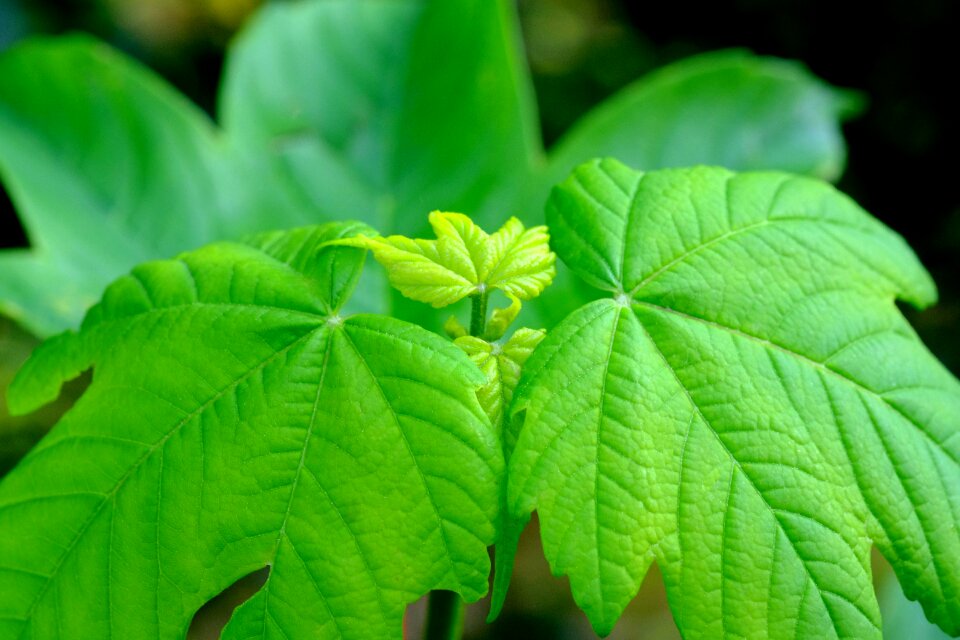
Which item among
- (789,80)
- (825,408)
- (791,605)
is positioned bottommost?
(791,605)

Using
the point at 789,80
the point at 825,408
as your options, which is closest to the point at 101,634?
the point at 825,408

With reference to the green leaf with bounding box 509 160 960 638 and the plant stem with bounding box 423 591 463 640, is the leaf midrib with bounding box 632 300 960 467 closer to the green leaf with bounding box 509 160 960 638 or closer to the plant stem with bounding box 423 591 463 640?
the green leaf with bounding box 509 160 960 638

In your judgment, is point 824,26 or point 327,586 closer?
point 327,586

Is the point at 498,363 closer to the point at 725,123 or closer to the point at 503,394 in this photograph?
the point at 503,394

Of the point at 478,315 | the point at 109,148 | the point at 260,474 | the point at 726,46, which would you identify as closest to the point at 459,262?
the point at 478,315

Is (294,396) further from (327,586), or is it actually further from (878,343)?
(878,343)

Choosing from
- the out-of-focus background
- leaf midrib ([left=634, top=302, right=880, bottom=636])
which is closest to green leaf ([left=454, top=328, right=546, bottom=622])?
leaf midrib ([left=634, top=302, right=880, bottom=636])

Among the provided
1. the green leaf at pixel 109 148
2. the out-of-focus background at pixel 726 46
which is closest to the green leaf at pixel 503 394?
the green leaf at pixel 109 148
